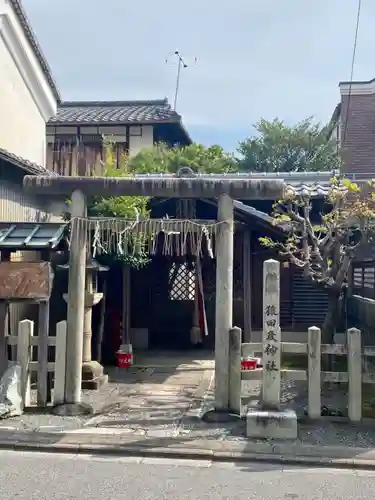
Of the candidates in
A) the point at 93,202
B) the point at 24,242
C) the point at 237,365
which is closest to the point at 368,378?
the point at 237,365

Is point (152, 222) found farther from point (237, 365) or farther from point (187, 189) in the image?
point (237, 365)

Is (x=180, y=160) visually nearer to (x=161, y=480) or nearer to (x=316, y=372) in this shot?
(x=316, y=372)

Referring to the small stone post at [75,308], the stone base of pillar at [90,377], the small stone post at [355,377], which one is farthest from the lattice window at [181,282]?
the small stone post at [355,377]

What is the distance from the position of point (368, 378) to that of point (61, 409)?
15.9 ft

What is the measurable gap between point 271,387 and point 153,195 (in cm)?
358

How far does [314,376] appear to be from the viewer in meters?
8.38

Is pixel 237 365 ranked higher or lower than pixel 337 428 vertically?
higher

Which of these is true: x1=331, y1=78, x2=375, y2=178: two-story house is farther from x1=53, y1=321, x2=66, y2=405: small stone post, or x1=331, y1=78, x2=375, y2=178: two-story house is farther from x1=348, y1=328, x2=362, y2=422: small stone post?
x1=53, y1=321, x2=66, y2=405: small stone post

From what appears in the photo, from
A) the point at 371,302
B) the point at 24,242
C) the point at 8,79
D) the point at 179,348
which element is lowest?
the point at 179,348

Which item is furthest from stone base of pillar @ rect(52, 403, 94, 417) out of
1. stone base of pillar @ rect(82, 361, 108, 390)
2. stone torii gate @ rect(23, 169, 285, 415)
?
stone base of pillar @ rect(82, 361, 108, 390)

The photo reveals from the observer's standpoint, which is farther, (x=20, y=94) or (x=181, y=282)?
(x=20, y=94)

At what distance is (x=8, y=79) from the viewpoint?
16.1 meters

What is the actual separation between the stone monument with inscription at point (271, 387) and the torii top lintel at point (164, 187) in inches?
52.3

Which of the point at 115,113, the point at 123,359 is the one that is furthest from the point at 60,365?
the point at 115,113
